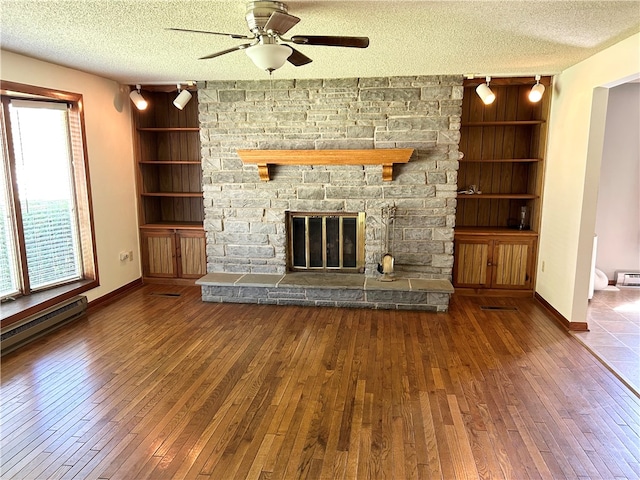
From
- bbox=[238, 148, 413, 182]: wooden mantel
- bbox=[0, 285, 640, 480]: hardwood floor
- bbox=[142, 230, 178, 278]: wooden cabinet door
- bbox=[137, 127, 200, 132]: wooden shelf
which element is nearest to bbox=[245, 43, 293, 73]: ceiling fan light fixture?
bbox=[238, 148, 413, 182]: wooden mantel

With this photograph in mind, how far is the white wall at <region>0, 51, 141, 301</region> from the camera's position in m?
4.38

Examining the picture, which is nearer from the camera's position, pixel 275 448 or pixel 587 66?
pixel 275 448

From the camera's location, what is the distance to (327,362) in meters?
3.31

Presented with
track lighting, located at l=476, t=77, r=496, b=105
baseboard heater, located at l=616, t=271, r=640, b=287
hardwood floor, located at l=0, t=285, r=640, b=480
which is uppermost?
track lighting, located at l=476, t=77, r=496, b=105

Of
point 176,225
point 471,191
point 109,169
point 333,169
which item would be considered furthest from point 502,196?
point 109,169

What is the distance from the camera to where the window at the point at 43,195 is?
146 inches

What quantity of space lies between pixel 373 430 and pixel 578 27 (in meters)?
2.88

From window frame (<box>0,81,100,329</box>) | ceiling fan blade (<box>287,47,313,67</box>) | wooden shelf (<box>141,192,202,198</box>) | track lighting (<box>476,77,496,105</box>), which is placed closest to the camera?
ceiling fan blade (<box>287,47,313,67</box>)

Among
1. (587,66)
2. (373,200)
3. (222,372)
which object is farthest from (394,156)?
Result: (222,372)

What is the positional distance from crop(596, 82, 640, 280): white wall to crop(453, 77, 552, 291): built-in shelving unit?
95cm

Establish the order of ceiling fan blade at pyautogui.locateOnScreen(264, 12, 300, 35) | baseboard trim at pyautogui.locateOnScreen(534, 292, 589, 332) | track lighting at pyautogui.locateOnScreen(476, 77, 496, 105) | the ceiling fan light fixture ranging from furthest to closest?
track lighting at pyautogui.locateOnScreen(476, 77, 496, 105) → baseboard trim at pyautogui.locateOnScreen(534, 292, 589, 332) → the ceiling fan light fixture → ceiling fan blade at pyautogui.locateOnScreen(264, 12, 300, 35)

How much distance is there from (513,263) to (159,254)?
4300 mm

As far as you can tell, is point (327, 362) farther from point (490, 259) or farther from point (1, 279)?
point (1, 279)

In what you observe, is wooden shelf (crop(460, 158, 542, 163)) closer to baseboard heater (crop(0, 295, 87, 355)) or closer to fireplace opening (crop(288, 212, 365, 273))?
fireplace opening (crop(288, 212, 365, 273))
